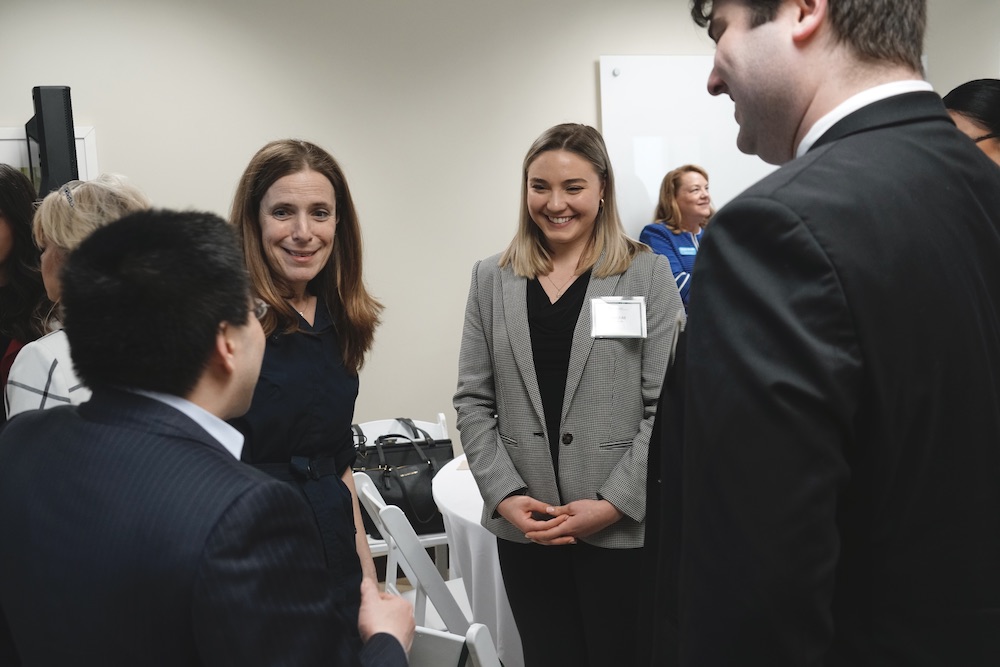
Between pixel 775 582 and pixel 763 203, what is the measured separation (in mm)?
343

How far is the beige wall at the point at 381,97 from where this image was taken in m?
4.25

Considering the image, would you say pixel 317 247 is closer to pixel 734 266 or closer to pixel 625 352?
pixel 625 352

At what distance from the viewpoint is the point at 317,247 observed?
5.84 feet

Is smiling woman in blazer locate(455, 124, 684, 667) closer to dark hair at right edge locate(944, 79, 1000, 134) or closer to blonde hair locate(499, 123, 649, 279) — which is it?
blonde hair locate(499, 123, 649, 279)

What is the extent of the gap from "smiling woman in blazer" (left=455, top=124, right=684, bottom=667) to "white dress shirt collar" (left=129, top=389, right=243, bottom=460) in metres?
1.04

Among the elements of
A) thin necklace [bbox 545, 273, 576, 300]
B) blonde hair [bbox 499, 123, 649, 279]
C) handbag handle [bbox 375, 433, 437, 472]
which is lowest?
handbag handle [bbox 375, 433, 437, 472]

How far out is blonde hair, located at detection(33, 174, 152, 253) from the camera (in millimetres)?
1578

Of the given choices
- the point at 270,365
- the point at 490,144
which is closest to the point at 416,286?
the point at 490,144

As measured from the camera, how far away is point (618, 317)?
77.2 inches

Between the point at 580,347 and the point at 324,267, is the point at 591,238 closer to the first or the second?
the point at 580,347

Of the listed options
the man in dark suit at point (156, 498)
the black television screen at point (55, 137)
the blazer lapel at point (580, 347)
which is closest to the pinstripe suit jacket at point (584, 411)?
the blazer lapel at point (580, 347)

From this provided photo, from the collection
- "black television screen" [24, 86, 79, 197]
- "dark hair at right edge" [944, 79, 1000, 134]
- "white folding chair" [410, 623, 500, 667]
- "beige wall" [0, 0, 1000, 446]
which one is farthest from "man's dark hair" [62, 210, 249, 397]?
"beige wall" [0, 0, 1000, 446]

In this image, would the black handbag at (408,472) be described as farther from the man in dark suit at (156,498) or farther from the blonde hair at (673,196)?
the man in dark suit at (156,498)

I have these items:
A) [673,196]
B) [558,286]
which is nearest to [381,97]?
[673,196]
